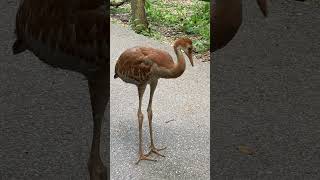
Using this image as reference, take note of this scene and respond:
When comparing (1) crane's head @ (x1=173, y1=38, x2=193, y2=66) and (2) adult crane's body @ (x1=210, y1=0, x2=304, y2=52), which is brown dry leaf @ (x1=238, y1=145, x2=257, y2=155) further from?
(2) adult crane's body @ (x1=210, y1=0, x2=304, y2=52)

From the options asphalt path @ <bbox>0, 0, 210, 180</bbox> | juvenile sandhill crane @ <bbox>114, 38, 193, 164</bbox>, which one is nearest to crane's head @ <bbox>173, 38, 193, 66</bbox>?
juvenile sandhill crane @ <bbox>114, 38, 193, 164</bbox>

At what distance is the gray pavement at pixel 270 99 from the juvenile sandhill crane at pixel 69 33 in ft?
4.66

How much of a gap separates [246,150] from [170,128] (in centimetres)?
59

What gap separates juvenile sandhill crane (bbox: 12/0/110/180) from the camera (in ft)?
6.93

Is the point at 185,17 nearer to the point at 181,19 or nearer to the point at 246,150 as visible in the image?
the point at 181,19

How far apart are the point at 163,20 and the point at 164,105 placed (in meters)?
2.42

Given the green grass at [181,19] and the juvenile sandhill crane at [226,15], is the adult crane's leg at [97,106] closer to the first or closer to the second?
the juvenile sandhill crane at [226,15]

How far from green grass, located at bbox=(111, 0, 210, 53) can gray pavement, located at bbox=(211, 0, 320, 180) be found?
1.36ft

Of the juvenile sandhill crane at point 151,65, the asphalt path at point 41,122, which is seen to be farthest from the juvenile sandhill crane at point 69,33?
the asphalt path at point 41,122

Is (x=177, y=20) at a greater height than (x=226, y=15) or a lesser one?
lesser

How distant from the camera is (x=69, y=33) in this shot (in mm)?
2162

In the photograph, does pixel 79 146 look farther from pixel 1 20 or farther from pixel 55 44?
pixel 1 20

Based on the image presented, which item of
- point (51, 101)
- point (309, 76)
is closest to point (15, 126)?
point (51, 101)

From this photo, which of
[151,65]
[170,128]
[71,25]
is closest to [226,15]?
[71,25]
